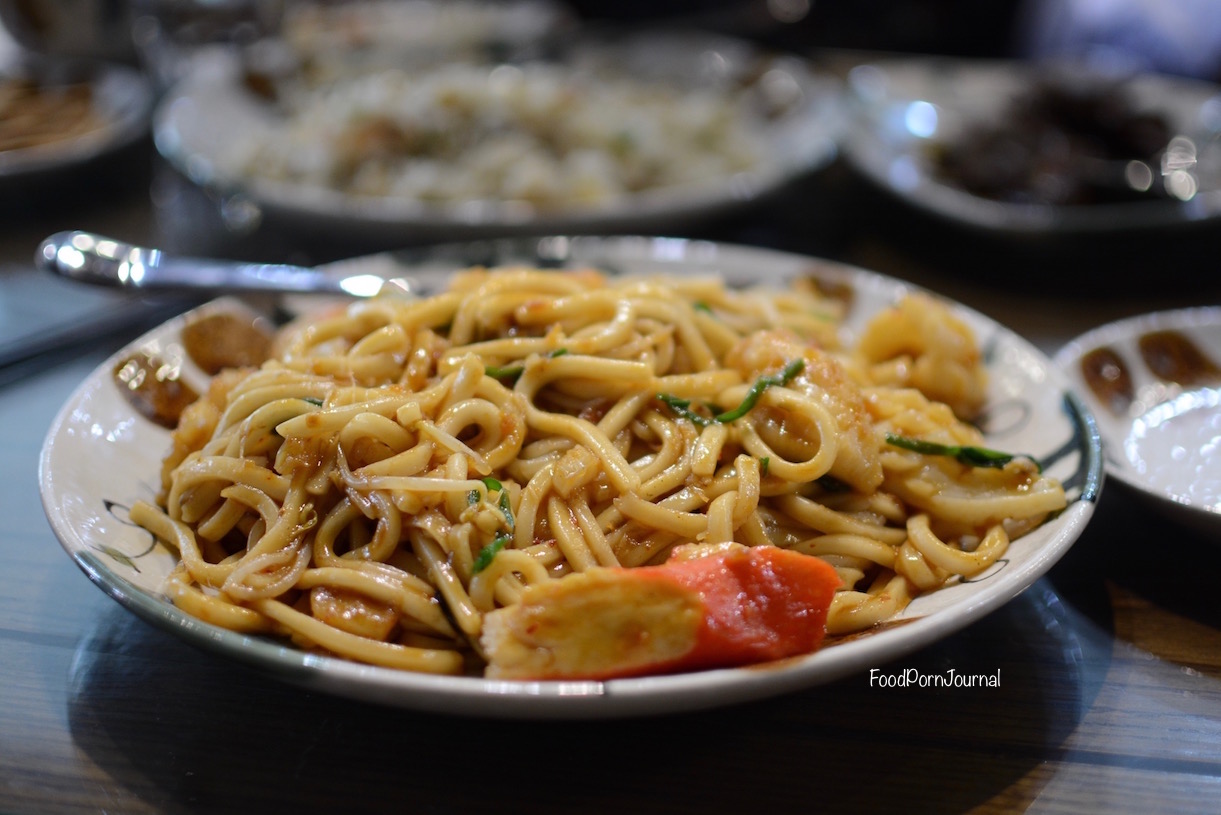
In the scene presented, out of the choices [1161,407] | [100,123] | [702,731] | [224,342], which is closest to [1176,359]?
[1161,407]

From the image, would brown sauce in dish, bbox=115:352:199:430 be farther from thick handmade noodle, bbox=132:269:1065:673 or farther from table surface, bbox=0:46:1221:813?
table surface, bbox=0:46:1221:813

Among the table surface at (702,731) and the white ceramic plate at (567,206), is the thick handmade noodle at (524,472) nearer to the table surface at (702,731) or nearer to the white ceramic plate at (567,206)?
the table surface at (702,731)

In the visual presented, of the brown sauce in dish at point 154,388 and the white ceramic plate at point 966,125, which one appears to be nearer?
the brown sauce in dish at point 154,388

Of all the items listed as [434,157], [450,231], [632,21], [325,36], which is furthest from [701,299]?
[632,21]

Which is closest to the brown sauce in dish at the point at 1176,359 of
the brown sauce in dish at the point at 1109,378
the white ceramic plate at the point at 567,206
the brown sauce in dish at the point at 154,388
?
the brown sauce in dish at the point at 1109,378

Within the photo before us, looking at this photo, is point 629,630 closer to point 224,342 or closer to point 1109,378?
point 224,342

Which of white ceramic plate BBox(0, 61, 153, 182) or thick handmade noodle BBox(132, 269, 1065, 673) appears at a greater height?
thick handmade noodle BBox(132, 269, 1065, 673)

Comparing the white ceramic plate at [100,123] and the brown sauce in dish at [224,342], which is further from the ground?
the brown sauce in dish at [224,342]

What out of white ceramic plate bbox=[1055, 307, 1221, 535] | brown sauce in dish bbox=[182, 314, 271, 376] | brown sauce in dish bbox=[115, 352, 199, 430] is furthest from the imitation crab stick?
brown sauce in dish bbox=[182, 314, 271, 376]
